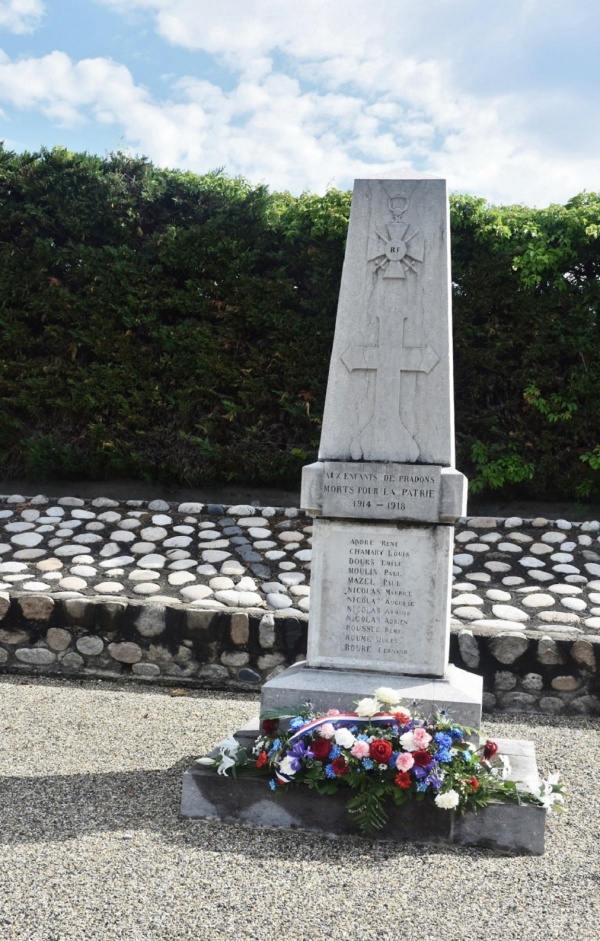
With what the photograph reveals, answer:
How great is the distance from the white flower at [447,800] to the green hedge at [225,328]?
4.70m

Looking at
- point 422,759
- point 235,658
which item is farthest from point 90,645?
point 422,759

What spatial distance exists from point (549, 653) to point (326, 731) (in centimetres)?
223

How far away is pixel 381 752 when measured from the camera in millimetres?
Answer: 3410

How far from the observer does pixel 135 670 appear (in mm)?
5754

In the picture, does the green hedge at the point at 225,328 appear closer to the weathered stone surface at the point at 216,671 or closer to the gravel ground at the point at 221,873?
the weathered stone surface at the point at 216,671

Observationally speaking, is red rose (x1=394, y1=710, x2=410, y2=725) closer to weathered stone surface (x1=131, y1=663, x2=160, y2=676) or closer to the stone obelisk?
the stone obelisk

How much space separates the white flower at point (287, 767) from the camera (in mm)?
3473

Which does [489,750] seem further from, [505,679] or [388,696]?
[505,679]

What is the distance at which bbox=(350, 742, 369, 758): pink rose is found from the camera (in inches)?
135

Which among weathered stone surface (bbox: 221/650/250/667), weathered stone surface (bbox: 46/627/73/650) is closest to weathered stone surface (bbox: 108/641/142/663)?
weathered stone surface (bbox: 46/627/73/650)

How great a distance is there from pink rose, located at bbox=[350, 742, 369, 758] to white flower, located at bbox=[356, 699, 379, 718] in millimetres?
158

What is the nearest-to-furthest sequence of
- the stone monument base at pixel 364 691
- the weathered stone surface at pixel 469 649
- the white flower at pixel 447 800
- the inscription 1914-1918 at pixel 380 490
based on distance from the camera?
1. the white flower at pixel 447 800
2. the stone monument base at pixel 364 691
3. the inscription 1914-1918 at pixel 380 490
4. the weathered stone surface at pixel 469 649

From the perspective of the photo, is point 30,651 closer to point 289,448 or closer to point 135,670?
point 135,670

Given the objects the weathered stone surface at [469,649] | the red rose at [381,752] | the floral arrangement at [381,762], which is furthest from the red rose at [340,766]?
the weathered stone surface at [469,649]
